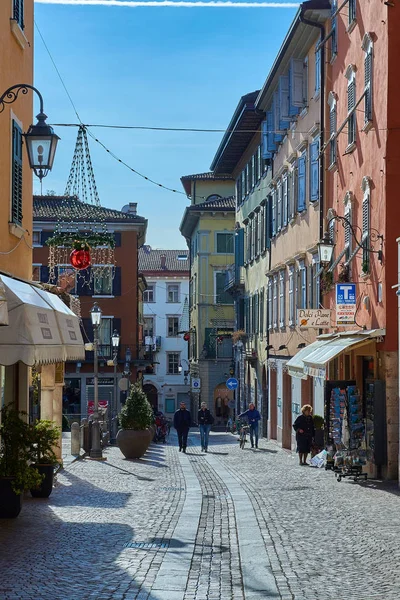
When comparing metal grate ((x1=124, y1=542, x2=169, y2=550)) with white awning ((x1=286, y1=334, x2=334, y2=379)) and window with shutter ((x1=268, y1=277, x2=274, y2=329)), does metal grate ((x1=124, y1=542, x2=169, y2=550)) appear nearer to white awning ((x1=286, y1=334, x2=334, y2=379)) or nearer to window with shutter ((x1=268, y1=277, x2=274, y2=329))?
white awning ((x1=286, y1=334, x2=334, y2=379))

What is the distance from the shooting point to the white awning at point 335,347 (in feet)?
72.6

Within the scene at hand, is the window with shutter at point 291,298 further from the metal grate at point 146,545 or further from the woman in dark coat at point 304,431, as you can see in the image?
the metal grate at point 146,545

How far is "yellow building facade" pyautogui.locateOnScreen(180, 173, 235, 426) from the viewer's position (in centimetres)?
6969

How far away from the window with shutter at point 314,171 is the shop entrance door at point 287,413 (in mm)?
7893

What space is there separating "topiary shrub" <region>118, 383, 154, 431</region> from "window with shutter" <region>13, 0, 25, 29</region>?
38.0 feet

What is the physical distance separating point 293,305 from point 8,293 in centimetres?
2187

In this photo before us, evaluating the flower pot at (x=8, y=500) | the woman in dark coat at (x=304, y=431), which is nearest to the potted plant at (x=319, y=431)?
the woman in dark coat at (x=304, y=431)

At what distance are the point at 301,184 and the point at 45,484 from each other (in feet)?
60.7

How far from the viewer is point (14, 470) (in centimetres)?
1417

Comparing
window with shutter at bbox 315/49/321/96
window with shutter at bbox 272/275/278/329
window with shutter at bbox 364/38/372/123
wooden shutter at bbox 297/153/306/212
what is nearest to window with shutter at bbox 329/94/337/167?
window with shutter at bbox 315/49/321/96

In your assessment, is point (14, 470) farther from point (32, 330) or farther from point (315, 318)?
point (315, 318)

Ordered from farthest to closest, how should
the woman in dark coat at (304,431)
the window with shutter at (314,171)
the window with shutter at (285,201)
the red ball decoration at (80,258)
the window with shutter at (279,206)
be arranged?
the window with shutter at (279,206), the window with shutter at (285,201), the window with shutter at (314,171), the woman in dark coat at (304,431), the red ball decoration at (80,258)

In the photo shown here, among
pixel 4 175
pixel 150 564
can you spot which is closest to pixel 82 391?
pixel 4 175

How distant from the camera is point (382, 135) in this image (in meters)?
22.4
